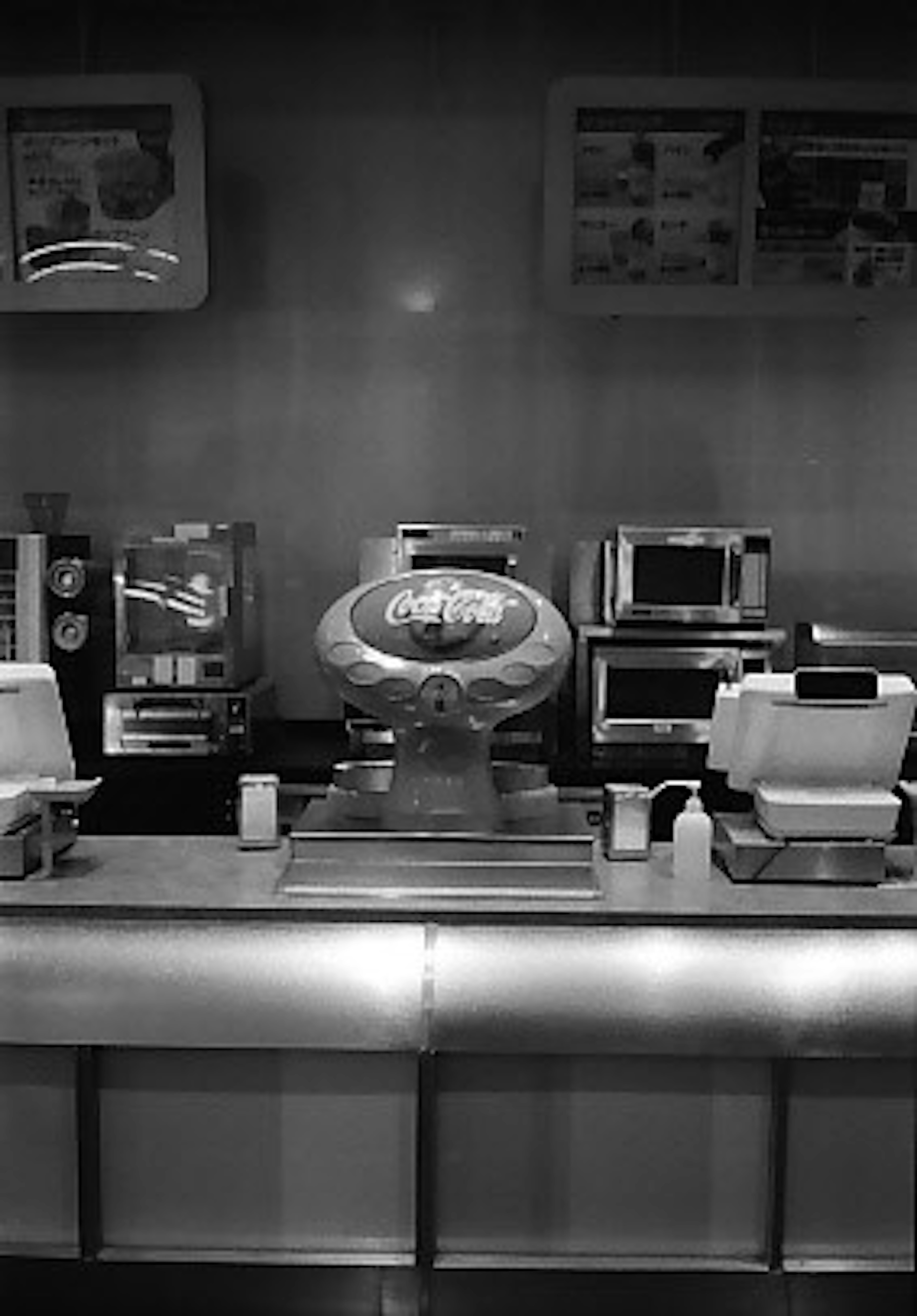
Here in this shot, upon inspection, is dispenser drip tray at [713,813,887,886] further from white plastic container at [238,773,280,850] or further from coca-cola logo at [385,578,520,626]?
white plastic container at [238,773,280,850]

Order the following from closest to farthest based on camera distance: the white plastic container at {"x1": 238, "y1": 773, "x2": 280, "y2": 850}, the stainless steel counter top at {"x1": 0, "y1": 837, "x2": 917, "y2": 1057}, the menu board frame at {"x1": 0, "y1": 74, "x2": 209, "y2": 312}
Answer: the stainless steel counter top at {"x1": 0, "y1": 837, "x2": 917, "y2": 1057}
the white plastic container at {"x1": 238, "y1": 773, "x2": 280, "y2": 850}
the menu board frame at {"x1": 0, "y1": 74, "x2": 209, "y2": 312}

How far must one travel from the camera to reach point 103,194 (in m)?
4.62

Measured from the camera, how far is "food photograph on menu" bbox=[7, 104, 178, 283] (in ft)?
15.0

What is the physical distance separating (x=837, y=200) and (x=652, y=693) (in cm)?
155

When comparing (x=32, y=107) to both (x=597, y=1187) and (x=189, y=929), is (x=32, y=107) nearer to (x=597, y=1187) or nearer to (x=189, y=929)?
(x=189, y=929)

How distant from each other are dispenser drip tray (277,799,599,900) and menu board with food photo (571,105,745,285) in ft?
7.24

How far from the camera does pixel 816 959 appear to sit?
2.77 metres

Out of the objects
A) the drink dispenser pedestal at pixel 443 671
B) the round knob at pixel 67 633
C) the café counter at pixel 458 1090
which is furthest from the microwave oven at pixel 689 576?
the café counter at pixel 458 1090

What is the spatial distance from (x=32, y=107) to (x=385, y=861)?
2.78 metres

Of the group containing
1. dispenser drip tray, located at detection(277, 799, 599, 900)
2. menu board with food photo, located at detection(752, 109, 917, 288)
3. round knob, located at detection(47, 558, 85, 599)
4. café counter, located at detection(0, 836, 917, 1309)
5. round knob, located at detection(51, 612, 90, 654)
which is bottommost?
café counter, located at detection(0, 836, 917, 1309)

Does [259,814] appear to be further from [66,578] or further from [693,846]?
[66,578]

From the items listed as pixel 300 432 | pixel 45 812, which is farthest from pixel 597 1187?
pixel 300 432

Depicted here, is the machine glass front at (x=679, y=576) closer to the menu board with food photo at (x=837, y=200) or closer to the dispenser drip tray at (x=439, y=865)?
the menu board with food photo at (x=837, y=200)

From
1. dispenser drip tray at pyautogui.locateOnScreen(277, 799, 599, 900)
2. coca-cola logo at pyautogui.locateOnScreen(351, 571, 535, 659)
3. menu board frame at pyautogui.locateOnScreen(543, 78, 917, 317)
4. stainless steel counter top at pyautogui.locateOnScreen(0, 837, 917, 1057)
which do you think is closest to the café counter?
stainless steel counter top at pyautogui.locateOnScreen(0, 837, 917, 1057)
